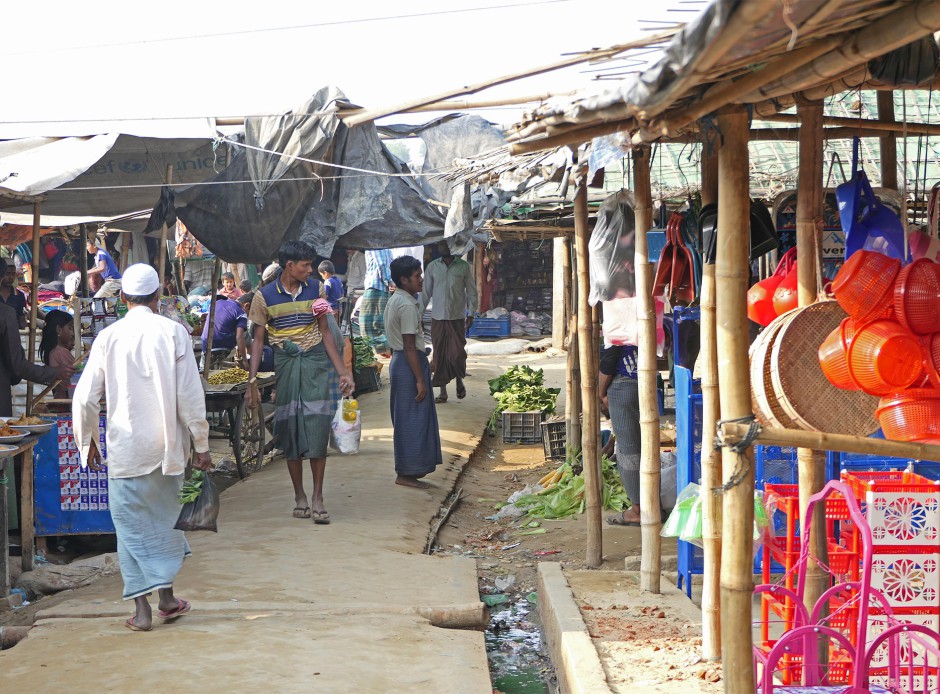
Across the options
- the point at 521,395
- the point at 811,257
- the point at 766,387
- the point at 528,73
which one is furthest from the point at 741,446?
the point at 521,395

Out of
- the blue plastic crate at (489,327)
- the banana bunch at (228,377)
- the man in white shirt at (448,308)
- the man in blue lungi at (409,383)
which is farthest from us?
the blue plastic crate at (489,327)

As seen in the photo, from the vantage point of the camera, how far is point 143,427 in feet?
17.8

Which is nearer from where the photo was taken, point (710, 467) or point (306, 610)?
point (710, 467)

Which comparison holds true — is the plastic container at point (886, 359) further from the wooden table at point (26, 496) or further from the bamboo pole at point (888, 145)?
the wooden table at point (26, 496)

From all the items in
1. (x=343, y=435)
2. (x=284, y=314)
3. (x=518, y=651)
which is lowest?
(x=518, y=651)

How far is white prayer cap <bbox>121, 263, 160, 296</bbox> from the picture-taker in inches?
219

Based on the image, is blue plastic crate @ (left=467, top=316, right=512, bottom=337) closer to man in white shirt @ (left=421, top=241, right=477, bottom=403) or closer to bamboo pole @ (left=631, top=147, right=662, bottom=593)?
man in white shirt @ (left=421, top=241, right=477, bottom=403)

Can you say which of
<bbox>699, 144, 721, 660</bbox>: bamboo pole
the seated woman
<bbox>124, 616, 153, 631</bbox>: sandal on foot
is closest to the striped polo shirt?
the seated woman

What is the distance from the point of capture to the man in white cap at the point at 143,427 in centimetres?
541

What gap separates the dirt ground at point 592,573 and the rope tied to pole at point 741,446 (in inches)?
63.1

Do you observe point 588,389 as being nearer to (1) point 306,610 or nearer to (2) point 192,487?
(1) point 306,610

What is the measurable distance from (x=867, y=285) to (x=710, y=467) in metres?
1.50

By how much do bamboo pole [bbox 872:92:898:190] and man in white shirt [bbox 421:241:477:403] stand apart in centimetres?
853

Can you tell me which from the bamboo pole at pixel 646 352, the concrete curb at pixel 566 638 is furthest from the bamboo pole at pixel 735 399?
the bamboo pole at pixel 646 352
